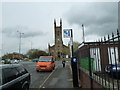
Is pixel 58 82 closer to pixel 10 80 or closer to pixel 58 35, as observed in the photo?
pixel 10 80

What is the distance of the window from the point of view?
4.14 m

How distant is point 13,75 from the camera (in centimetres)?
454

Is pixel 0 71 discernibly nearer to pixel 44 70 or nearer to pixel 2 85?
pixel 2 85

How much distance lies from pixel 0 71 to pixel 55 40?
75.0 metres

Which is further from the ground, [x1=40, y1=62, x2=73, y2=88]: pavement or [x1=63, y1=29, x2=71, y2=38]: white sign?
[x1=63, y1=29, x2=71, y2=38]: white sign

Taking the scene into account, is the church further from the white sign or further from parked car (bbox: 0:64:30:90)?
parked car (bbox: 0:64:30:90)

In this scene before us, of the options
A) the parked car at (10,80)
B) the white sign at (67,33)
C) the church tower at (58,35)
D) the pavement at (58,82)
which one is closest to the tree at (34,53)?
the church tower at (58,35)

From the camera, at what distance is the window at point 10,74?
4.14 m

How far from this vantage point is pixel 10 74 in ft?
14.4

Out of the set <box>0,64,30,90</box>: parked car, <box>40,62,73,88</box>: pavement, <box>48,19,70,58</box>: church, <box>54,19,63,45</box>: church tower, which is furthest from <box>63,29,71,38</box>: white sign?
<box>54,19,63,45</box>: church tower

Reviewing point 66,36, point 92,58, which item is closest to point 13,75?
point 92,58

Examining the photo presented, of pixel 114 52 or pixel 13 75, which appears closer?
pixel 114 52

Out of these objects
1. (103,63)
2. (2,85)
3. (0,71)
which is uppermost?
(103,63)

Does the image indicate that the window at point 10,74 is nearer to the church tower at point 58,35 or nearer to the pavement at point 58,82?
the pavement at point 58,82
